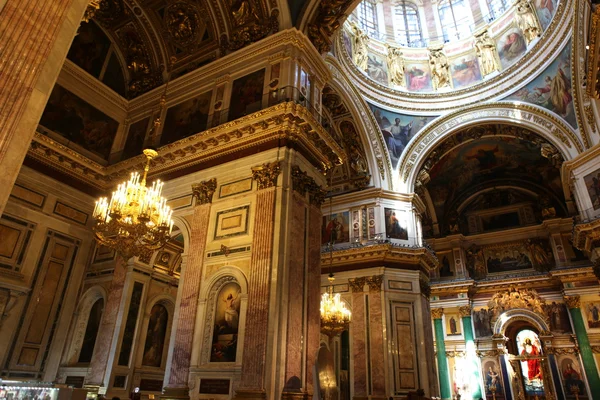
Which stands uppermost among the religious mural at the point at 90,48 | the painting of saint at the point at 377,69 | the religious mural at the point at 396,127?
the painting of saint at the point at 377,69

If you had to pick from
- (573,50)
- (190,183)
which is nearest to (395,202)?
(573,50)

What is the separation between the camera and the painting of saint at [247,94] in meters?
9.61

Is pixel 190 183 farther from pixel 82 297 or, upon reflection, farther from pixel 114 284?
pixel 82 297

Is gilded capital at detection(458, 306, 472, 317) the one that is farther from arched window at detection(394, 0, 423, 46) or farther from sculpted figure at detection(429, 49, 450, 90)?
arched window at detection(394, 0, 423, 46)

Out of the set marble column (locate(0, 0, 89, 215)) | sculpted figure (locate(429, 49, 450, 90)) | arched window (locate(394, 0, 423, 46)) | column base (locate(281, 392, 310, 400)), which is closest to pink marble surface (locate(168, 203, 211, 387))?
column base (locate(281, 392, 310, 400))

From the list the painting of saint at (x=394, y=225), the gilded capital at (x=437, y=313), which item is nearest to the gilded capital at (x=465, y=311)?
the gilded capital at (x=437, y=313)

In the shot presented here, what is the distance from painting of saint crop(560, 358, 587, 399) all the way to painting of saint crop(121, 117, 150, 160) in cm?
1820

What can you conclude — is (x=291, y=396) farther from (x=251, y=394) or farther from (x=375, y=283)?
(x=375, y=283)

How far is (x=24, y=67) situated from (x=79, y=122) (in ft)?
28.7

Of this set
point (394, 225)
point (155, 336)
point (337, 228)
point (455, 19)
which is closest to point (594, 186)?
point (394, 225)

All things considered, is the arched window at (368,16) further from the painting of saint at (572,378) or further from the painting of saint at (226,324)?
the painting of saint at (572,378)

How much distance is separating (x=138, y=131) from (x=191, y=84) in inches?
83.8

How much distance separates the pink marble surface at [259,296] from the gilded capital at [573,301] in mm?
15622

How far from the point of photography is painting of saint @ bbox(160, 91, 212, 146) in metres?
10.5
